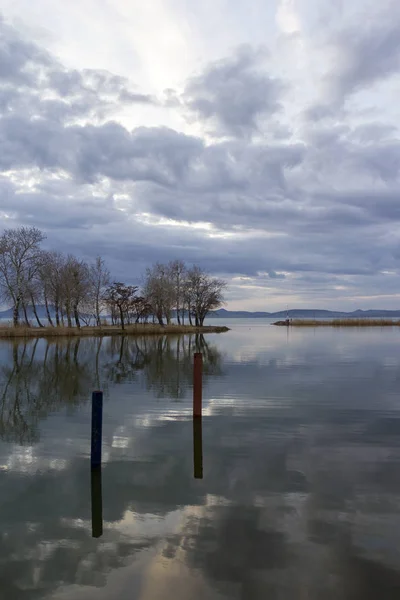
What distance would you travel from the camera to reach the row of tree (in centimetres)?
6028

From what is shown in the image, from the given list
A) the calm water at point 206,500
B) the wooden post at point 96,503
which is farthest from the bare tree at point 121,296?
the wooden post at point 96,503

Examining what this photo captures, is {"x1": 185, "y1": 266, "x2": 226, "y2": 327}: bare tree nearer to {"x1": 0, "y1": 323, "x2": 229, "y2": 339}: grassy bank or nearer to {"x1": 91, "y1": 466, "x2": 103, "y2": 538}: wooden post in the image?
{"x1": 0, "y1": 323, "x2": 229, "y2": 339}: grassy bank

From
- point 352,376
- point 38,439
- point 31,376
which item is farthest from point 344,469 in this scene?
point 31,376

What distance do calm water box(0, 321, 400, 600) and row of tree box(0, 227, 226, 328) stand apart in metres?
47.5

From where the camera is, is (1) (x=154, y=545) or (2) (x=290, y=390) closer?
(1) (x=154, y=545)

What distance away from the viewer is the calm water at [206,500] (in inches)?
219

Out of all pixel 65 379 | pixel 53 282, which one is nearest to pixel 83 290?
pixel 53 282

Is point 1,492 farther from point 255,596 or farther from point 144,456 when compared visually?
point 255,596

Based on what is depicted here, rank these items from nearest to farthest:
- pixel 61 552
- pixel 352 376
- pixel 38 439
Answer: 1. pixel 61 552
2. pixel 38 439
3. pixel 352 376

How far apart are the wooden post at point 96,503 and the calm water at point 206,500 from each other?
0.04 m

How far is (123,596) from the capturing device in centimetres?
523

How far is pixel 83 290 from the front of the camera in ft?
227

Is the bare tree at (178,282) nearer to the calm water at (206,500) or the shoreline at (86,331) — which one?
the shoreline at (86,331)

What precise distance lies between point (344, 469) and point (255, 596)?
4788 millimetres
